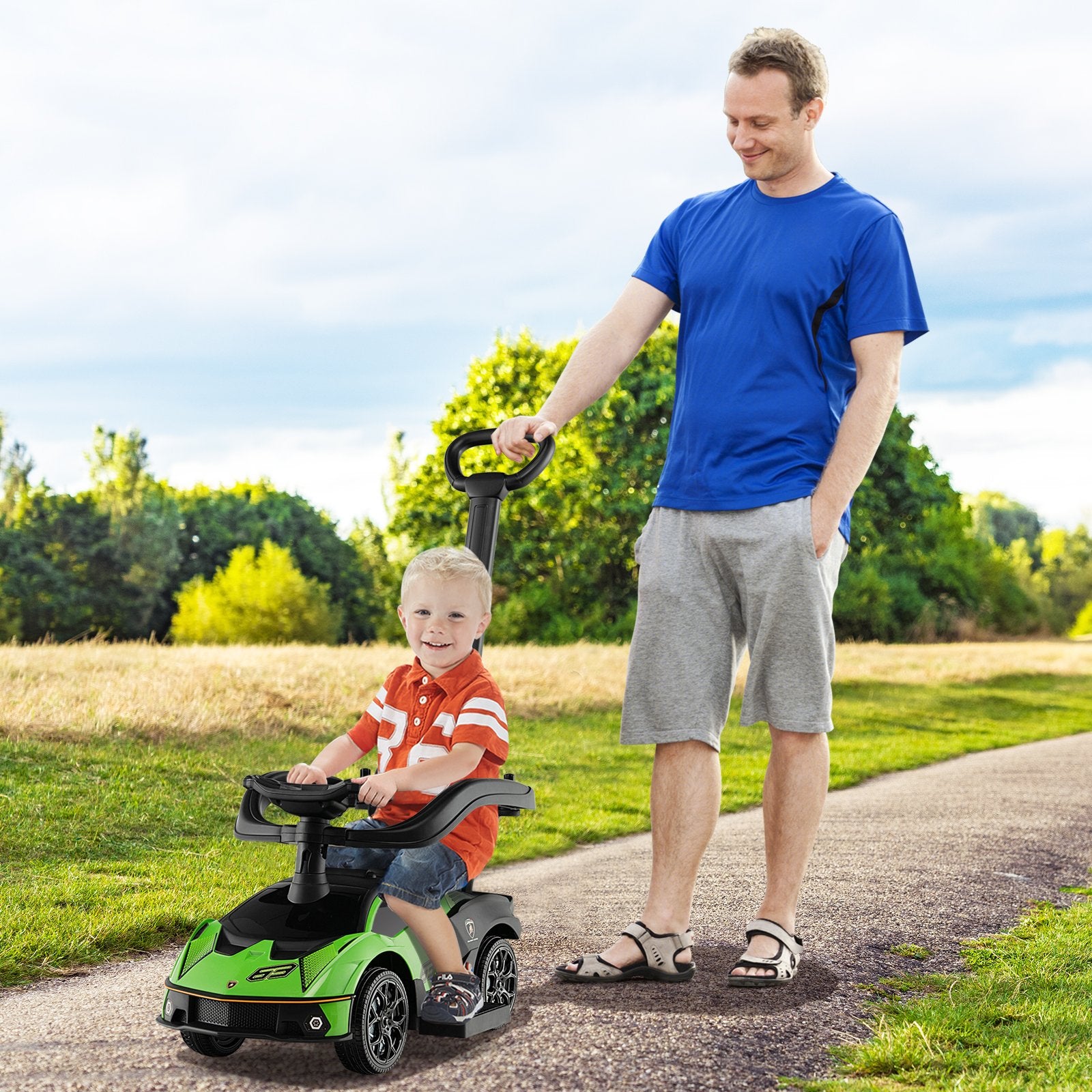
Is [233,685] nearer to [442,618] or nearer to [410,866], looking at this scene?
[442,618]

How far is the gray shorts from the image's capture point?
3.55 m

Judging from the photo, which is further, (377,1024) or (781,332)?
(781,332)

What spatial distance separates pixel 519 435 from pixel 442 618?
64 cm

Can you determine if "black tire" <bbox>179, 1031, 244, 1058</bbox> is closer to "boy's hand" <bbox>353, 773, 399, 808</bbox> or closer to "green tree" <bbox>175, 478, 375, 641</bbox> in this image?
"boy's hand" <bbox>353, 773, 399, 808</bbox>

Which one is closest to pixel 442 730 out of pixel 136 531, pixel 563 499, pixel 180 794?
pixel 180 794

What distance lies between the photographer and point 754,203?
3.75 meters

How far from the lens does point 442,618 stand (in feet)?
10.4

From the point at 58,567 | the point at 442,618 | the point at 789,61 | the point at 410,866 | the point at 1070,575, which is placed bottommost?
the point at 410,866

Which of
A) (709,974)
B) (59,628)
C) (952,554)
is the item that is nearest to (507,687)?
(709,974)

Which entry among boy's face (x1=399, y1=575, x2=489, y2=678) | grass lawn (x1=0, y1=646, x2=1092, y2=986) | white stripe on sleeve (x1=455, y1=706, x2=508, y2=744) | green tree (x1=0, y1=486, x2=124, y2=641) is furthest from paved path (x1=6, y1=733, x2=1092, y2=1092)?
green tree (x1=0, y1=486, x2=124, y2=641)

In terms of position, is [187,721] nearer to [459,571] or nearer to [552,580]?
[459,571]

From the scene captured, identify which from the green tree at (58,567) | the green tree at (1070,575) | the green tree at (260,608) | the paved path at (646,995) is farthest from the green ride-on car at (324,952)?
the green tree at (1070,575)

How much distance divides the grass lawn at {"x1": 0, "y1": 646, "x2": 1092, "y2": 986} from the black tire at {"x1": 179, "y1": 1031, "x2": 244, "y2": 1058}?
128cm

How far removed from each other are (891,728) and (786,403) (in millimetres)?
11067
